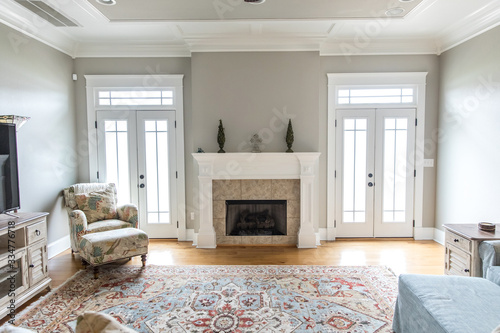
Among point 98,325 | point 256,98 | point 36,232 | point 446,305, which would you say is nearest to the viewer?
point 98,325

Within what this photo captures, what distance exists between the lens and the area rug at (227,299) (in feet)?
8.09

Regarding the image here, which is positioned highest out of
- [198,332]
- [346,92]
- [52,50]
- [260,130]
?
[52,50]

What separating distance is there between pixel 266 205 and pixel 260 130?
1172mm

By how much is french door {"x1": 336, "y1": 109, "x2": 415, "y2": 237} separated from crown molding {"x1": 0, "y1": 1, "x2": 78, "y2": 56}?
4.18 m

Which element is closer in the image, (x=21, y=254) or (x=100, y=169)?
(x=21, y=254)

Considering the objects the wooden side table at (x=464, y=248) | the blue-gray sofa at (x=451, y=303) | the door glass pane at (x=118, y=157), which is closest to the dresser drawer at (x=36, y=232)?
the door glass pane at (x=118, y=157)

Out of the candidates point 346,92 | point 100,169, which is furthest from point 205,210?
point 346,92

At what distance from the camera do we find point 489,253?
248cm

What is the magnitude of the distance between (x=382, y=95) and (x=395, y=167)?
45.1 inches

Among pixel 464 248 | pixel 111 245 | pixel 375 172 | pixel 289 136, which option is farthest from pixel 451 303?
pixel 111 245

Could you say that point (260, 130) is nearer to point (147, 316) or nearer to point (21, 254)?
point (147, 316)

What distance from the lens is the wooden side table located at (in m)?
2.63

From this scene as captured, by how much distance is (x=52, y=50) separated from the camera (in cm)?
405

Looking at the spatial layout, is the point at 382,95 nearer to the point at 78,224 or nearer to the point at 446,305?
the point at 446,305
